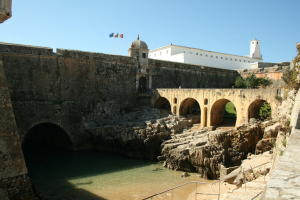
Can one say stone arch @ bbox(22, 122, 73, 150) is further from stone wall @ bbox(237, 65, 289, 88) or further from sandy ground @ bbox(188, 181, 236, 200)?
stone wall @ bbox(237, 65, 289, 88)

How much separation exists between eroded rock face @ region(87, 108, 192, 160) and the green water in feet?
2.40

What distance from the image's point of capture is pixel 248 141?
1500 centimetres

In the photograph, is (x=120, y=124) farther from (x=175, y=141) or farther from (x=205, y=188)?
(x=205, y=188)

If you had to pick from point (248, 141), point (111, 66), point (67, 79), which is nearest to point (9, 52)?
point (67, 79)

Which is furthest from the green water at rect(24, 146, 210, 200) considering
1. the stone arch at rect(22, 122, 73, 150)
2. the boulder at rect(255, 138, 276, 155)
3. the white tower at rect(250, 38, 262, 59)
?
the white tower at rect(250, 38, 262, 59)

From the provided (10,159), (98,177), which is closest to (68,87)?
(98,177)

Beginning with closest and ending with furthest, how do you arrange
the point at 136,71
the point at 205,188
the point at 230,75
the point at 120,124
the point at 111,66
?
the point at 205,188, the point at 120,124, the point at 111,66, the point at 136,71, the point at 230,75

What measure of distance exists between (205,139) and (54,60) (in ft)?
46.5

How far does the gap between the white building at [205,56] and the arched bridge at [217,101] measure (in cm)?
1349

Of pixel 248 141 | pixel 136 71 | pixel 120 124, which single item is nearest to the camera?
pixel 248 141

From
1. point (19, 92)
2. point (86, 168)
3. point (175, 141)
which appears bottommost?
point (86, 168)

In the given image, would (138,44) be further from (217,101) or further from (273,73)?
(273,73)

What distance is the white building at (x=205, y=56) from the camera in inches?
1449

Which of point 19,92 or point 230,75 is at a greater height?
point 230,75
